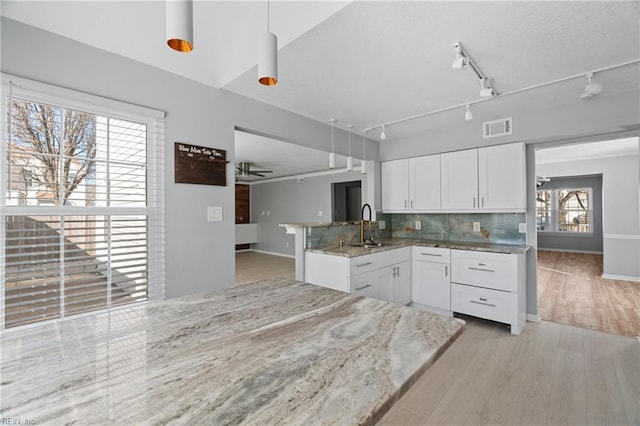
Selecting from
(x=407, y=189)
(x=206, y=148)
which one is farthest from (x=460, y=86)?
(x=206, y=148)

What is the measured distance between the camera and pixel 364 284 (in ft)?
9.65

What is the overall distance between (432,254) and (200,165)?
2.75 metres

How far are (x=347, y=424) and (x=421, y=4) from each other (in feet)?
6.20

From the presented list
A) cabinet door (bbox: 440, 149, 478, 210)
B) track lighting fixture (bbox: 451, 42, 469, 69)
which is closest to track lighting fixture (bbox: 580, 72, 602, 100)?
track lighting fixture (bbox: 451, 42, 469, 69)

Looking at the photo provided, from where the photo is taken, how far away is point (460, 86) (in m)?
2.47

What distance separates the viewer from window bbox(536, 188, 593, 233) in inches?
297

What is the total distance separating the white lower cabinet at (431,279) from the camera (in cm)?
335

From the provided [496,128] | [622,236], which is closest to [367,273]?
[496,128]

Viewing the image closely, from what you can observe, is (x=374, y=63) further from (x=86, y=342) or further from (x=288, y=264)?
(x=288, y=264)

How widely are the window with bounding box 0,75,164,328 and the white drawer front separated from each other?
9.80 ft

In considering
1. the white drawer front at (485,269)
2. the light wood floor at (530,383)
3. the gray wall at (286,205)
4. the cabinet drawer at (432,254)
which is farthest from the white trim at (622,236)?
the gray wall at (286,205)

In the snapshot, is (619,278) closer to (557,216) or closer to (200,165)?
(557,216)

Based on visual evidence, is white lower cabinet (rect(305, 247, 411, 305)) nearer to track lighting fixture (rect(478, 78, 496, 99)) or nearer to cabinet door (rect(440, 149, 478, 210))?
cabinet door (rect(440, 149, 478, 210))

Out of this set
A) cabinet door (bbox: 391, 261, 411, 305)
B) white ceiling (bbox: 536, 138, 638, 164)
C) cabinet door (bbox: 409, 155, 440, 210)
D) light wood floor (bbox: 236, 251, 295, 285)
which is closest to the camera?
cabinet door (bbox: 391, 261, 411, 305)
